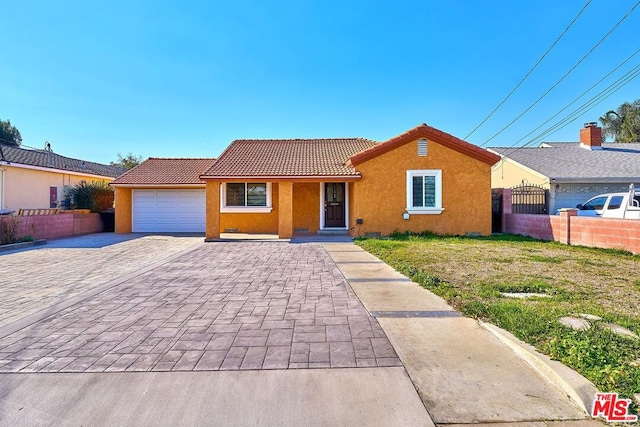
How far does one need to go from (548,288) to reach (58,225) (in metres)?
18.4

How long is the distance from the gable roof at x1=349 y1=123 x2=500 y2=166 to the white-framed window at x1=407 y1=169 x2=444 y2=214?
4.11 ft

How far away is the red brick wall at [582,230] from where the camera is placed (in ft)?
31.0

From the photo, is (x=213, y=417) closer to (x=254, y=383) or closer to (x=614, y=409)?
(x=254, y=383)

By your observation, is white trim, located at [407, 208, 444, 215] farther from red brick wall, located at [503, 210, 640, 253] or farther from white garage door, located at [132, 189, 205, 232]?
white garage door, located at [132, 189, 205, 232]

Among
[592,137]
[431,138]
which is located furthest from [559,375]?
[592,137]

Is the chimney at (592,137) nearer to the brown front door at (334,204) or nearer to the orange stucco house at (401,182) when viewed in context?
the orange stucco house at (401,182)

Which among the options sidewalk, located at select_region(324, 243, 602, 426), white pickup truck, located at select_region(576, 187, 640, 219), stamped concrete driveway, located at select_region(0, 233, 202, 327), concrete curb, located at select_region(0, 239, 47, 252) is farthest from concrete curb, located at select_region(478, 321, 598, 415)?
concrete curb, located at select_region(0, 239, 47, 252)

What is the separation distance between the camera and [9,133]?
35938 mm

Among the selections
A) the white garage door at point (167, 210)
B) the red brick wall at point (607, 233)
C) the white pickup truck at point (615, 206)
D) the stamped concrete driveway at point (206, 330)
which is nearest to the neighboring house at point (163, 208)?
the white garage door at point (167, 210)

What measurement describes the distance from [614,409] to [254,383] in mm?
2873

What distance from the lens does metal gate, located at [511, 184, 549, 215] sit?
52.9 ft

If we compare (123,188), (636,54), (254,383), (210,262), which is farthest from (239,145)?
(636,54)

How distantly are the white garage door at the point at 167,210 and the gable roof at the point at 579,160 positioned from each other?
1793cm

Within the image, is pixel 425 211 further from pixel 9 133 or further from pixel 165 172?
pixel 9 133
